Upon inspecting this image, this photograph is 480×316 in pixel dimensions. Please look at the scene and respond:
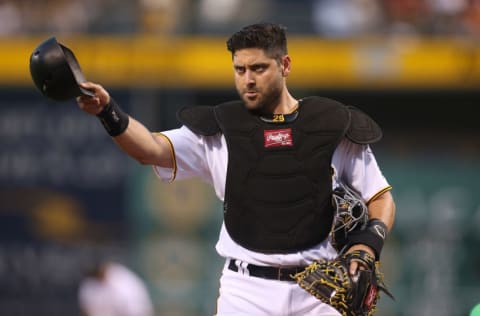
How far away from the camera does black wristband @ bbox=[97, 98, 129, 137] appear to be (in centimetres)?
546

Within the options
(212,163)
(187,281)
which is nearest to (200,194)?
(187,281)

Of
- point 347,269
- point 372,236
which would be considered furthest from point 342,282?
point 372,236

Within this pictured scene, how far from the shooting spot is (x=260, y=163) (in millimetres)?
5859

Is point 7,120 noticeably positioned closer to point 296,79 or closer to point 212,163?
point 296,79

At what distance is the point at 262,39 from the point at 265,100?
13.1 inches

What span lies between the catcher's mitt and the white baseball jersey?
215 mm

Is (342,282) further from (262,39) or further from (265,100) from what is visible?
(262,39)

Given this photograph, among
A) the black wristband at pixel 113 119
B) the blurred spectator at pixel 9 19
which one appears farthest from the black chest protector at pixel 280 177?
the blurred spectator at pixel 9 19

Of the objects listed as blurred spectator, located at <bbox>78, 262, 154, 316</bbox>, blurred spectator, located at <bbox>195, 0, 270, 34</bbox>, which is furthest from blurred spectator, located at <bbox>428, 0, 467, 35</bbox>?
blurred spectator, located at <bbox>78, 262, 154, 316</bbox>

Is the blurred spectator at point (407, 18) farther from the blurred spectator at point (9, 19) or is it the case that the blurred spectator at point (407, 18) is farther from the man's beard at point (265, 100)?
the man's beard at point (265, 100)

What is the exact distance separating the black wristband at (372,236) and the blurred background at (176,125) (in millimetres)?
9715

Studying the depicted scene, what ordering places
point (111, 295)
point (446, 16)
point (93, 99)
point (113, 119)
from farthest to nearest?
point (446, 16), point (111, 295), point (113, 119), point (93, 99)

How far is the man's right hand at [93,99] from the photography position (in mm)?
5367

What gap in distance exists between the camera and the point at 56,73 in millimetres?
5410
